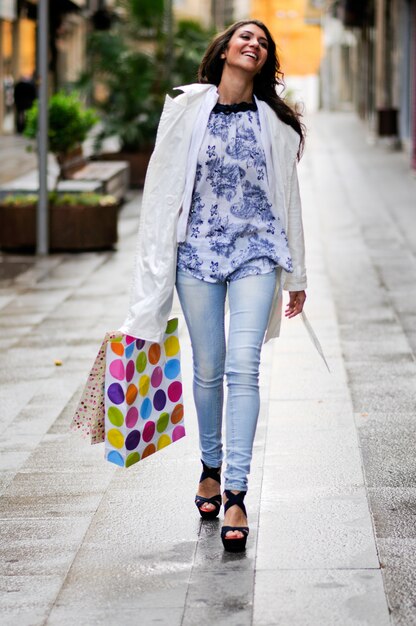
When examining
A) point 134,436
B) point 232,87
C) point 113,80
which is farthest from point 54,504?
point 113,80

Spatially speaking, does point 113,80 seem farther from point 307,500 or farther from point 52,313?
point 307,500

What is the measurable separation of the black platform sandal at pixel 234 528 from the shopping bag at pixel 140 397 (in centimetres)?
38

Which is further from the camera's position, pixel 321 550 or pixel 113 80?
pixel 113 80

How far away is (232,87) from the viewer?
15.4 feet

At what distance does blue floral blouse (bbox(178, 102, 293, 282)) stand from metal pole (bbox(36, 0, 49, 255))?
896 centimetres

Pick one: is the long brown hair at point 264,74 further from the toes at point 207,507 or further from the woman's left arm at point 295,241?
the toes at point 207,507

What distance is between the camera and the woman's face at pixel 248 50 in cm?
465

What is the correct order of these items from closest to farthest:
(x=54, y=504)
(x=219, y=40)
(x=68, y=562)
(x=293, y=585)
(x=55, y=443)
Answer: (x=293, y=585) → (x=68, y=562) → (x=219, y=40) → (x=54, y=504) → (x=55, y=443)

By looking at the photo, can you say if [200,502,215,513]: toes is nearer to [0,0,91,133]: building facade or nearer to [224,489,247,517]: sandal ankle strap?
[224,489,247,517]: sandal ankle strap

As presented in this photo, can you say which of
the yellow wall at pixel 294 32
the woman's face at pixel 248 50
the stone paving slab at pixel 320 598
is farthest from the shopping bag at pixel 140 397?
the yellow wall at pixel 294 32

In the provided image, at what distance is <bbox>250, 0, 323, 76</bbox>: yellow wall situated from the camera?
262 feet

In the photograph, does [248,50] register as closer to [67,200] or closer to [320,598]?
[320,598]

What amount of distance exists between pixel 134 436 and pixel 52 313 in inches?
206

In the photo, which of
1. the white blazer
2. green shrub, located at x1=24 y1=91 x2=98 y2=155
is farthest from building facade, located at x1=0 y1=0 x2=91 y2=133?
the white blazer
